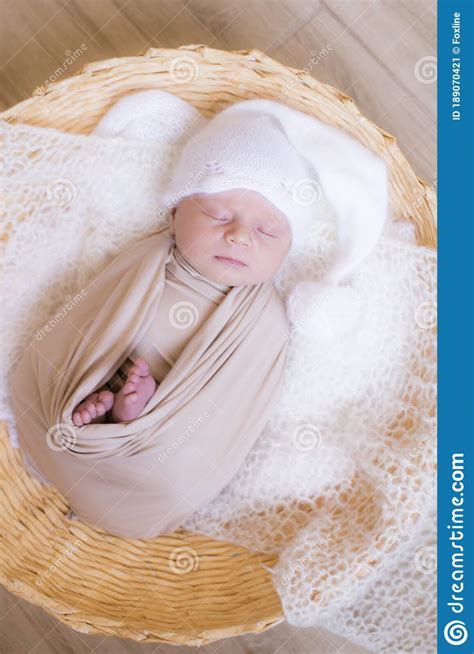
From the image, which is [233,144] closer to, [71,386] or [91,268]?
[91,268]

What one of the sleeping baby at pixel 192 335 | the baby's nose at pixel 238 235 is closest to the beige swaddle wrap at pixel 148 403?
the sleeping baby at pixel 192 335

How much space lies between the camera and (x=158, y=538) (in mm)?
1298

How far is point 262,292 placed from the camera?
127 centimetres

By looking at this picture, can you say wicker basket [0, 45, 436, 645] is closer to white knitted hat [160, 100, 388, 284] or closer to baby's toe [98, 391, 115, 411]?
white knitted hat [160, 100, 388, 284]

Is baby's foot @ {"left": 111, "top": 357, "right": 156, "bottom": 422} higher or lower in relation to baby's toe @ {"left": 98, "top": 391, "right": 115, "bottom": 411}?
higher

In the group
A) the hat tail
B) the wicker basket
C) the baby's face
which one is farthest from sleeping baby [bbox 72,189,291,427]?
the wicker basket

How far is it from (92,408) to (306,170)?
2.14 ft

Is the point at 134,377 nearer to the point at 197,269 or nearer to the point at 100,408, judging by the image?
the point at 100,408

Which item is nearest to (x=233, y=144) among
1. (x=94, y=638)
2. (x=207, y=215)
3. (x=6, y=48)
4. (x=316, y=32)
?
(x=207, y=215)

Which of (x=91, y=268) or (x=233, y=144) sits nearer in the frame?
(x=233, y=144)

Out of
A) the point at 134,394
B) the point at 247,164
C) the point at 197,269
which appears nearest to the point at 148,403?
the point at 134,394

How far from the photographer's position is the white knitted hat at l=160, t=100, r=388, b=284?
118 centimetres

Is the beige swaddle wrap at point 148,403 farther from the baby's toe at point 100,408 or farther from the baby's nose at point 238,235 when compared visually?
the baby's nose at point 238,235
